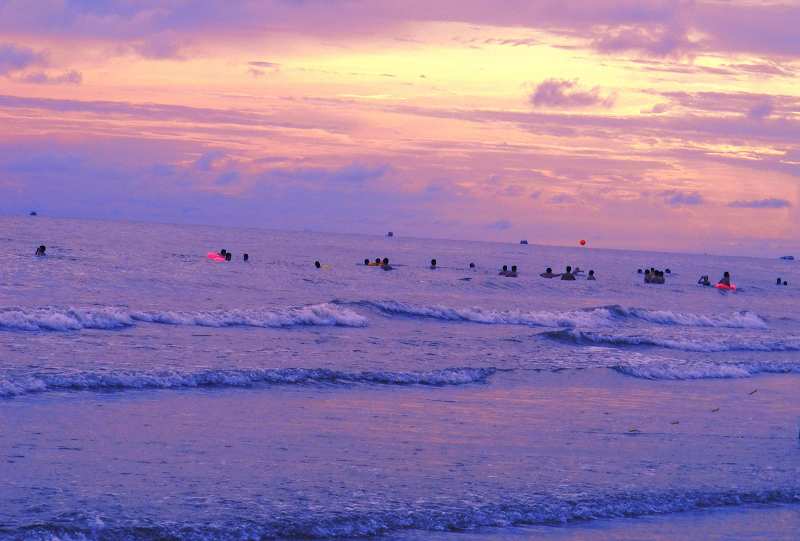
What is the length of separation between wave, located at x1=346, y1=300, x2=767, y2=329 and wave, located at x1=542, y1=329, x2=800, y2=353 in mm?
5264

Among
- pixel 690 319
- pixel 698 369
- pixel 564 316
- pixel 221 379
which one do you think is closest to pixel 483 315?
pixel 564 316

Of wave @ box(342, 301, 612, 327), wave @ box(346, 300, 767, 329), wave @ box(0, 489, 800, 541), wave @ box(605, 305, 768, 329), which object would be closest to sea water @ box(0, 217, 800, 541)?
wave @ box(0, 489, 800, 541)

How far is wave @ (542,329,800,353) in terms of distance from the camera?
34.6 metres

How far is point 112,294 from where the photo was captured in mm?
38281

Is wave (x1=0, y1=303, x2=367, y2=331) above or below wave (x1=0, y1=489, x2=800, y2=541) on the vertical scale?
above

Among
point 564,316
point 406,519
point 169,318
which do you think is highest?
point 169,318

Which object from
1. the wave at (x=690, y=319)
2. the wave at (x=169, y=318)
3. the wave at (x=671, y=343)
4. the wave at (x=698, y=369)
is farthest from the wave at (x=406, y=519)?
the wave at (x=690, y=319)

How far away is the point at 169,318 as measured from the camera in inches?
1230

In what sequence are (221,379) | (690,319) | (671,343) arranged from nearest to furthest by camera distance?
(221,379) < (671,343) < (690,319)

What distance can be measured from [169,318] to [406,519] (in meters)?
20.7

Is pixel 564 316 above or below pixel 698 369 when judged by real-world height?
above

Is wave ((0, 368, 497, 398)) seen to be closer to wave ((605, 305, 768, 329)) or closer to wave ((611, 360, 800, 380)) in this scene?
wave ((611, 360, 800, 380))

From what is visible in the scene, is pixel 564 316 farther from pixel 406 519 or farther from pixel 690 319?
pixel 406 519

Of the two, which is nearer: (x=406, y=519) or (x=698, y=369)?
(x=406, y=519)
